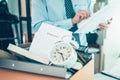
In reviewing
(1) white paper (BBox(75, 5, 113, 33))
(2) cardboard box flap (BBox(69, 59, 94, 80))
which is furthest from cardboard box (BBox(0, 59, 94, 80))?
(1) white paper (BBox(75, 5, 113, 33))

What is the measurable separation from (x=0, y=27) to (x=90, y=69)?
1.65 feet

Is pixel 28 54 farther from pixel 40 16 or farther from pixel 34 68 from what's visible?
pixel 40 16

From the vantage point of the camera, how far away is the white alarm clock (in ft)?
2.29

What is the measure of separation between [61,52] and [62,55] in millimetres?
12

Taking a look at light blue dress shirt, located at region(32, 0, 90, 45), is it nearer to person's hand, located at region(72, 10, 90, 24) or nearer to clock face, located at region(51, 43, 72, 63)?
person's hand, located at region(72, 10, 90, 24)

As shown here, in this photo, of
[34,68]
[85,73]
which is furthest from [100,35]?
[34,68]

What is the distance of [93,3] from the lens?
1080 millimetres

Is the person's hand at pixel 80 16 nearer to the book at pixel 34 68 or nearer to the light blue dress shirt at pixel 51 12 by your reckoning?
the light blue dress shirt at pixel 51 12

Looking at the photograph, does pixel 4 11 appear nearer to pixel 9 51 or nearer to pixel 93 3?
pixel 9 51

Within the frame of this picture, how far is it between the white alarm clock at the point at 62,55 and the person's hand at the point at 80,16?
0.91 ft

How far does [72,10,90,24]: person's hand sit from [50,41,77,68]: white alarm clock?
278 mm

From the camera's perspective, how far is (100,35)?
132 centimetres

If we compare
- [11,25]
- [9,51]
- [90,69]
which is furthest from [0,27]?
[90,69]

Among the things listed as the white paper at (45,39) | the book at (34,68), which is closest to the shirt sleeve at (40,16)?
the white paper at (45,39)
